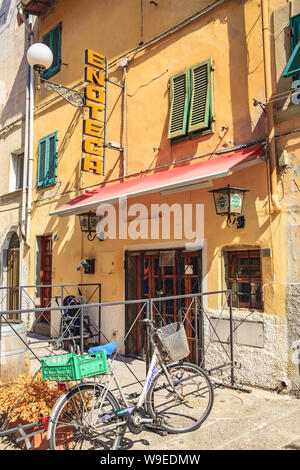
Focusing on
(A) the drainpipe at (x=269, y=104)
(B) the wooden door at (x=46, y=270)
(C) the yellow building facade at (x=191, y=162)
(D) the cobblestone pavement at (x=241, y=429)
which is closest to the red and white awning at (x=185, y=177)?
(C) the yellow building facade at (x=191, y=162)

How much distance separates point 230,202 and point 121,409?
3.40m

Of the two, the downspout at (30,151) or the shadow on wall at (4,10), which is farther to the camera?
the shadow on wall at (4,10)

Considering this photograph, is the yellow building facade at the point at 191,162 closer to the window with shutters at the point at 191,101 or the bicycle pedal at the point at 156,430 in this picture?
the window with shutters at the point at 191,101

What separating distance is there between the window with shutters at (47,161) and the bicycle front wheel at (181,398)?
7344mm

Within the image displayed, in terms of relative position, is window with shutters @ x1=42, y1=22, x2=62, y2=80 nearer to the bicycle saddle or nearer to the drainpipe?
the drainpipe

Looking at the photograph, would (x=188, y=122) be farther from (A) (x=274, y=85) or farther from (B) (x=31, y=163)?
(B) (x=31, y=163)

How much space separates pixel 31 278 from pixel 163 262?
5.11 meters

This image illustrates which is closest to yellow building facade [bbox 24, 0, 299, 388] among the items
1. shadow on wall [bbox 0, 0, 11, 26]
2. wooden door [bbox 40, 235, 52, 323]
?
wooden door [bbox 40, 235, 52, 323]

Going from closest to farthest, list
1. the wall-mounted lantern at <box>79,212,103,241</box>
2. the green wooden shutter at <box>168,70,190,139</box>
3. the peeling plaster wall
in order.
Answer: the peeling plaster wall → the green wooden shutter at <box>168,70,190,139</box> → the wall-mounted lantern at <box>79,212,103,241</box>

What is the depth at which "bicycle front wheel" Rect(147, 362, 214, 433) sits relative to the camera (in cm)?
414

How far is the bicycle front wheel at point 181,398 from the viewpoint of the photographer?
13.6 ft

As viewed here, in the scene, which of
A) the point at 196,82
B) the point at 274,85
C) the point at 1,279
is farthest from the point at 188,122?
the point at 1,279

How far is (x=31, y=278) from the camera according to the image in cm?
1102

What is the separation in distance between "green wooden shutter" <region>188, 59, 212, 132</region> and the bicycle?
3.92m
